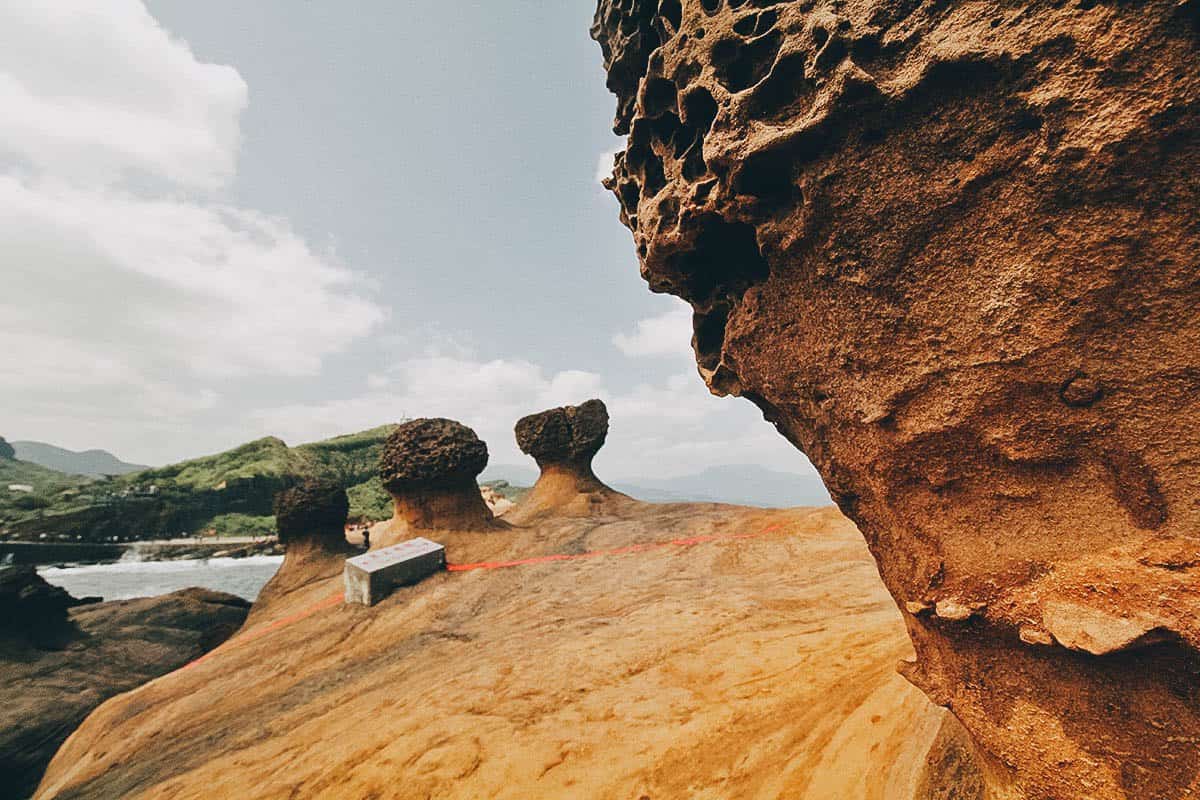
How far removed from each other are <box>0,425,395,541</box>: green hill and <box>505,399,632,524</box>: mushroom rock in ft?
75.9

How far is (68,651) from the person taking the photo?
924cm

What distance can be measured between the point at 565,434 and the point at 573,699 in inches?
479

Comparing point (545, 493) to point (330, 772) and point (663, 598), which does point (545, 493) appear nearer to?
point (663, 598)

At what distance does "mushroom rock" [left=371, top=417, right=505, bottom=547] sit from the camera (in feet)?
36.3

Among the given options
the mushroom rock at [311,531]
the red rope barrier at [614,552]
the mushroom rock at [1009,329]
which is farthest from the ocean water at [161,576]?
the mushroom rock at [1009,329]

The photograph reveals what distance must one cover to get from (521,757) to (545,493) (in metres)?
12.6

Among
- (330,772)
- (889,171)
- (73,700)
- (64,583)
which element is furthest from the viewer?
(64,583)

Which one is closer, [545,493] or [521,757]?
[521,757]

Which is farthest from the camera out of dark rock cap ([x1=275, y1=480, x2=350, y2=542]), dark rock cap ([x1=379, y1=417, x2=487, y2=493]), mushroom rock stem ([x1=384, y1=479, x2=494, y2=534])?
dark rock cap ([x1=275, y1=480, x2=350, y2=542])

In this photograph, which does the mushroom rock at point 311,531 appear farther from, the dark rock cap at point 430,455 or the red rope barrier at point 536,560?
the red rope barrier at point 536,560

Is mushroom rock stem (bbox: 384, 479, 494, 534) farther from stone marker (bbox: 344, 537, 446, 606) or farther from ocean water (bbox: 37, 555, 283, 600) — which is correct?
ocean water (bbox: 37, 555, 283, 600)

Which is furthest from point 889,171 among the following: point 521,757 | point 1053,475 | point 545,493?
point 545,493

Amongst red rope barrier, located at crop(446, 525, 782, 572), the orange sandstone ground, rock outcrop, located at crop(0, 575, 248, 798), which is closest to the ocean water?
rock outcrop, located at crop(0, 575, 248, 798)

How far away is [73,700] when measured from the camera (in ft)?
25.4
